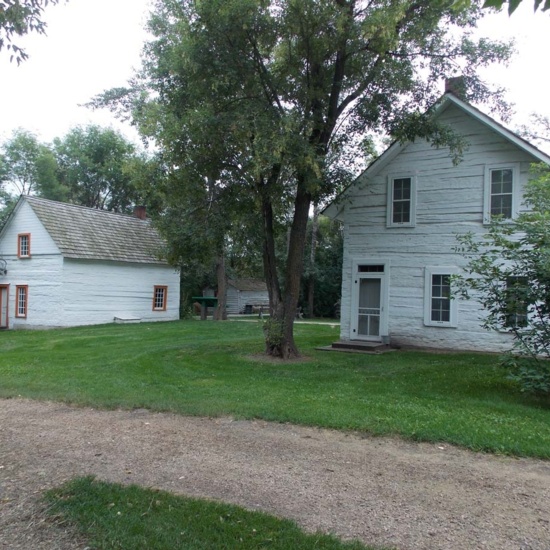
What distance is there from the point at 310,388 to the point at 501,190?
28.1ft

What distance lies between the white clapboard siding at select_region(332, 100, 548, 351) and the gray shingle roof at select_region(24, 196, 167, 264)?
35.3ft

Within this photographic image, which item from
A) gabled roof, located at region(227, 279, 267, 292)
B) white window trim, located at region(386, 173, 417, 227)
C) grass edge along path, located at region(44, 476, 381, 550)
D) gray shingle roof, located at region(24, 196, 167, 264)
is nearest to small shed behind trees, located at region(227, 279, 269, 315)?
gabled roof, located at region(227, 279, 267, 292)

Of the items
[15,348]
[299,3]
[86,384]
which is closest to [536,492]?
[86,384]

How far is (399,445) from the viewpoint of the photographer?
6238mm

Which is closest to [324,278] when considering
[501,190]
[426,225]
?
[426,225]

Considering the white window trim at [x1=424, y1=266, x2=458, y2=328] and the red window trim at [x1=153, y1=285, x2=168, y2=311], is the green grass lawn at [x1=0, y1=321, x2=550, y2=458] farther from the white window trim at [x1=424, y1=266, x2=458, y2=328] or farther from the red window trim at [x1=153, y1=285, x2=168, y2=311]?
the red window trim at [x1=153, y1=285, x2=168, y2=311]

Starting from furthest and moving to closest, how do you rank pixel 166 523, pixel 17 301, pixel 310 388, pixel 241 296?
pixel 241 296
pixel 17 301
pixel 310 388
pixel 166 523

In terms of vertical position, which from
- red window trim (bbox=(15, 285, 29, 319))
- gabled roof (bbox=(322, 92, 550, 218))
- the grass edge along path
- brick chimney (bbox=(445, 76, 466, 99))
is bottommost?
the grass edge along path

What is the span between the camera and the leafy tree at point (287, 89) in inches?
444

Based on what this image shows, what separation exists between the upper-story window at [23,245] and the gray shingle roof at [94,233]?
1.49 metres

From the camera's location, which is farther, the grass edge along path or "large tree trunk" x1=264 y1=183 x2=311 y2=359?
"large tree trunk" x1=264 y1=183 x2=311 y2=359

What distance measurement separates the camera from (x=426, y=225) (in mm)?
15250

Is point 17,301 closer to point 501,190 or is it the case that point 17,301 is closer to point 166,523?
point 501,190

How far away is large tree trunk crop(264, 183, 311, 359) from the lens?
1331 centimetres
